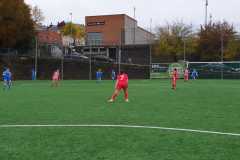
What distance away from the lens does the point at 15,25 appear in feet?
179

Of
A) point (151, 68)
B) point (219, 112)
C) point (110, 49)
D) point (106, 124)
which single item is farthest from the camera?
point (110, 49)

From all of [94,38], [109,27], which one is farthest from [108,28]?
[94,38]

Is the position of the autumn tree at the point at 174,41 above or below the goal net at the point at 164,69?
above

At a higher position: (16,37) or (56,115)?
(16,37)

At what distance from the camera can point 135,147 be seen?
823 cm

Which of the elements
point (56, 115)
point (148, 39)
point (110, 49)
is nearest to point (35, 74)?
point (110, 49)

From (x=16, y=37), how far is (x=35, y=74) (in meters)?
5.86

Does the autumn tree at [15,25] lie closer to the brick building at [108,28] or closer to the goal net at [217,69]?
the goal net at [217,69]

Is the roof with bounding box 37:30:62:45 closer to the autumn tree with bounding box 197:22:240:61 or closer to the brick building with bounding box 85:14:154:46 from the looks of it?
the brick building with bounding box 85:14:154:46

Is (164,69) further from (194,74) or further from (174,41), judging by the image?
(174,41)

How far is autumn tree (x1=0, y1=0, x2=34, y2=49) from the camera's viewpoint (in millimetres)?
54031

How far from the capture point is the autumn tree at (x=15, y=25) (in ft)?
177

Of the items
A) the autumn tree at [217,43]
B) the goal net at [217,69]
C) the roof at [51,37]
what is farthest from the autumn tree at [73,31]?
the goal net at [217,69]

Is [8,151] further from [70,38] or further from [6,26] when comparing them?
[70,38]
